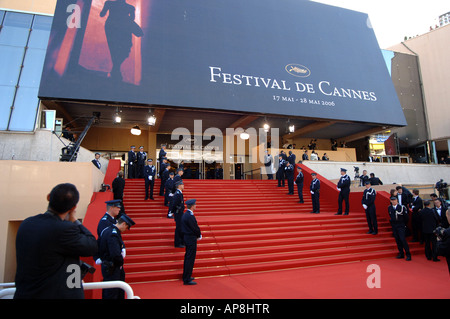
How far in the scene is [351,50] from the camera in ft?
65.7

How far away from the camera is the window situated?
38.0 feet

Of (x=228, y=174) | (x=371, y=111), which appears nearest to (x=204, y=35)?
(x=228, y=174)

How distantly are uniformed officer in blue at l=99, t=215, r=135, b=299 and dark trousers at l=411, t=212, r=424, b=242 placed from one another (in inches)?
353

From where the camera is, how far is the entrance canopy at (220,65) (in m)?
13.9

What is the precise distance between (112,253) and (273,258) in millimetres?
4661

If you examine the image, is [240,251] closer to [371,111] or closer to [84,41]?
[84,41]

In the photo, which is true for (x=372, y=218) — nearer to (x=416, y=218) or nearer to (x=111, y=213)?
(x=416, y=218)

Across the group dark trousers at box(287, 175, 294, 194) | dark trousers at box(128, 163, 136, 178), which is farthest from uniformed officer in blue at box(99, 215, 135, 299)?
dark trousers at box(128, 163, 136, 178)

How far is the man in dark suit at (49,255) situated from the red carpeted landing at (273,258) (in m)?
3.53

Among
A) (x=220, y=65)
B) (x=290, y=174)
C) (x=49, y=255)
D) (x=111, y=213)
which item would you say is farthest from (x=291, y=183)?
(x=49, y=255)

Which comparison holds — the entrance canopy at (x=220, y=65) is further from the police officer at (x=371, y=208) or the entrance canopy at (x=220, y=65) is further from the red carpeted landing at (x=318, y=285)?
the red carpeted landing at (x=318, y=285)

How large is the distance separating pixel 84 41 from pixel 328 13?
16.9 meters

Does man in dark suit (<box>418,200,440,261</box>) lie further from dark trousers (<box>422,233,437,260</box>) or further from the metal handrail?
the metal handrail

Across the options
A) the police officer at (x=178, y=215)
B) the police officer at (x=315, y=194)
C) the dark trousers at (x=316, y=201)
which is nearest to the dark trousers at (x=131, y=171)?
the police officer at (x=178, y=215)
